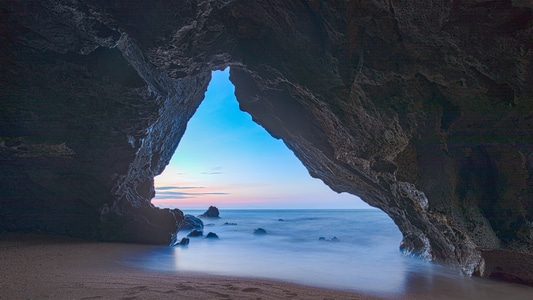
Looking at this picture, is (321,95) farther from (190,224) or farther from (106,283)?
(190,224)

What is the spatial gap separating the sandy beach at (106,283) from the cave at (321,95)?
2.57 meters

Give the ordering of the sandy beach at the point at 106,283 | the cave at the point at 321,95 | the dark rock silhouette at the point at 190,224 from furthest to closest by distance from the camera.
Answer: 1. the dark rock silhouette at the point at 190,224
2. the cave at the point at 321,95
3. the sandy beach at the point at 106,283

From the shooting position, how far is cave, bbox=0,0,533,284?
4.84 m

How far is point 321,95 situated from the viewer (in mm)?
6281

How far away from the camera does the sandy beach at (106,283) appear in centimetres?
341

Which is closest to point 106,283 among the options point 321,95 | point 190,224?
point 321,95

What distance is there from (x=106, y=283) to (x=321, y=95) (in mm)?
5139

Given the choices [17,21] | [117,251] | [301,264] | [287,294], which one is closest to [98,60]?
[17,21]

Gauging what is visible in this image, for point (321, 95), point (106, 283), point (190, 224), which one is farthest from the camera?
point (190, 224)

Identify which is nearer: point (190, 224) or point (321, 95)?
point (321, 95)

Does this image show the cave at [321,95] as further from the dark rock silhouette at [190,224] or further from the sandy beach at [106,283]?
the dark rock silhouette at [190,224]

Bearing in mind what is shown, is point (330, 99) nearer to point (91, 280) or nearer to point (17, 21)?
point (91, 280)

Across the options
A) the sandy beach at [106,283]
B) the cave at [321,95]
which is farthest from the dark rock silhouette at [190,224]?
the sandy beach at [106,283]

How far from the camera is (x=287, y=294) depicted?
4.02 metres
